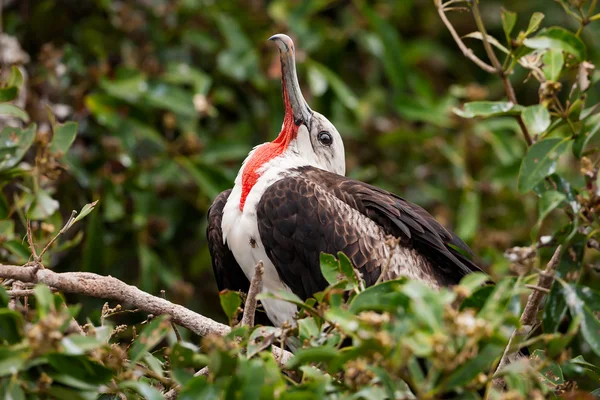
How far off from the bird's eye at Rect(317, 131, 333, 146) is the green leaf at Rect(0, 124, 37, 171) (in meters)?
1.16

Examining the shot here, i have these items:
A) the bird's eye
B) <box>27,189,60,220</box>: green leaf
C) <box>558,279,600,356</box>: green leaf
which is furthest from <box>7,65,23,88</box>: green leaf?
<box>558,279,600,356</box>: green leaf

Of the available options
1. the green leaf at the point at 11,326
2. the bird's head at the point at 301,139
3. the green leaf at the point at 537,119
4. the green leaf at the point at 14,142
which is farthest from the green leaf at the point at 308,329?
the bird's head at the point at 301,139

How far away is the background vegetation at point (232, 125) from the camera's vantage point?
2.70 m

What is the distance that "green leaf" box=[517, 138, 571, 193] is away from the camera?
2.37m

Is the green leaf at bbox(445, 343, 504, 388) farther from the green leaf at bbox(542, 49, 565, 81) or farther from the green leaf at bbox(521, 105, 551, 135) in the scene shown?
the green leaf at bbox(542, 49, 565, 81)

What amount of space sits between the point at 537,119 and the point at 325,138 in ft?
4.20

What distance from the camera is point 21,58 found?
149 inches

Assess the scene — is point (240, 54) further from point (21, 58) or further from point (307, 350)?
point (307, 350)

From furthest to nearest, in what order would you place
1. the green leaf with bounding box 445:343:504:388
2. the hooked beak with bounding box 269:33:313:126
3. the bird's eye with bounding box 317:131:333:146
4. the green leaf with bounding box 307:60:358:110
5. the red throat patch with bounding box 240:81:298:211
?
the green leaf with bounding box 307:60:358:110 → the bird's eye with bounding box 317:131:333:146 → the hooked beak with bounding box 269:33:313:126 → the red throat patch with bounding box 240:81:298:211 → the green leaf with bounding box 445:343:504:388

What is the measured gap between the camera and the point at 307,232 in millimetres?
2984

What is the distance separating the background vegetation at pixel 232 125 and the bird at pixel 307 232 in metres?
0.34

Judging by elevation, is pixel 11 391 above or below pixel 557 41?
below

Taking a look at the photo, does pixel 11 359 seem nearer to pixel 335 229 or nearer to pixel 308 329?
pixel 308 329

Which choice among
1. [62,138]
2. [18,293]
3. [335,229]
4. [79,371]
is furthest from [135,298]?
[62,138]
